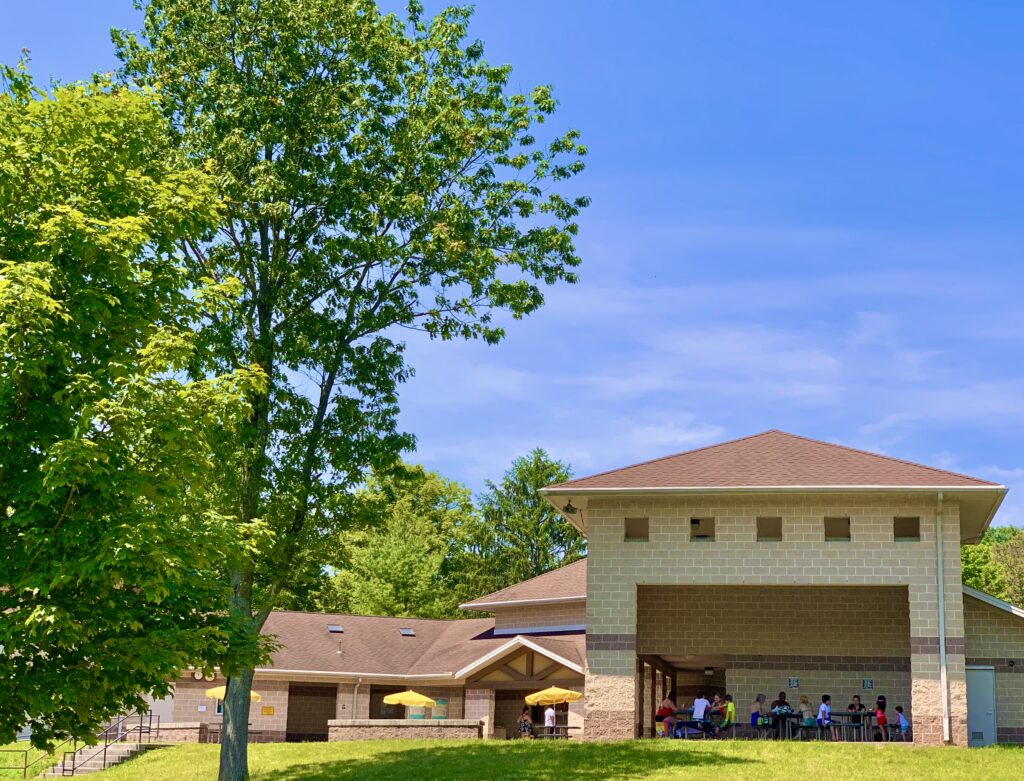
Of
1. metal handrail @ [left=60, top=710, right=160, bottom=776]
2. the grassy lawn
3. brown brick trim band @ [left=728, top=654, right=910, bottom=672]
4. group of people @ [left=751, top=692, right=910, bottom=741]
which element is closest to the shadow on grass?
the grassy lawn

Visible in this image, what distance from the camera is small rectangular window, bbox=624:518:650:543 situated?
31469 millimetres

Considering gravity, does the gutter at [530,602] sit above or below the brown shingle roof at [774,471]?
below

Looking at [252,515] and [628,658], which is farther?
[628,658]

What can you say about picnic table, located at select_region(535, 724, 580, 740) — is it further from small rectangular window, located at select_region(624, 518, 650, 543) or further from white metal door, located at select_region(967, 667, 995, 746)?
white metal door, located at select_region(967, 667, 995, 746)

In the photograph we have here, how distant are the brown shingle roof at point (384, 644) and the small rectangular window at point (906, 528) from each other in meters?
14.2

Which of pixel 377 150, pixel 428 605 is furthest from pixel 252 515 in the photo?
pixel 428 605

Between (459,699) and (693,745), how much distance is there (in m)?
17.8

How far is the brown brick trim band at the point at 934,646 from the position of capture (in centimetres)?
2942

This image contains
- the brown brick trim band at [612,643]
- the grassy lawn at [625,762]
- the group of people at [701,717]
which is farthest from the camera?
the group of people at [701,717]

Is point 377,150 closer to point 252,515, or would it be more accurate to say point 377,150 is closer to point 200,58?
point 200,58

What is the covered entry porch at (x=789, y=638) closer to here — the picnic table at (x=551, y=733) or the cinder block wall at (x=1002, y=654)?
the cinder block wall at (x=1002, y=654)

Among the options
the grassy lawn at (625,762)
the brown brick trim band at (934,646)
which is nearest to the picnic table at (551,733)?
the grassy lawn at (625,762)

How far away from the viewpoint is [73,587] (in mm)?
16406

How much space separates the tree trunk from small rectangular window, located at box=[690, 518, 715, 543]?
12.3 metres
